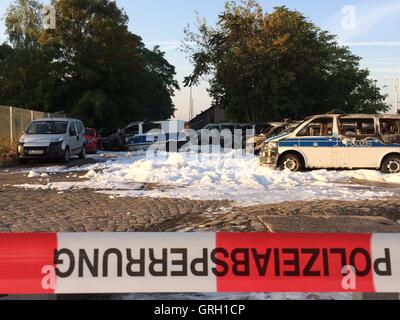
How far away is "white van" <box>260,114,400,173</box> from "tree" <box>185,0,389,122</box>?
2034 centimetres

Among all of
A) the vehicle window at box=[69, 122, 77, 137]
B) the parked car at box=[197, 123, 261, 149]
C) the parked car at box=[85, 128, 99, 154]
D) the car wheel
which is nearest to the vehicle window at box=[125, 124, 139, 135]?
the parked car at box=[85, 128, 99, 154]

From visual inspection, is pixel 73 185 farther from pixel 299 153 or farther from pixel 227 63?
pixel 227 63

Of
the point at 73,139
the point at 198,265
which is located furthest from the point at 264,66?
the point at 198,265

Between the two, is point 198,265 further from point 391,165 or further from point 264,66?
point 264,66

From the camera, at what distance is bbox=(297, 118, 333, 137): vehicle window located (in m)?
14.9

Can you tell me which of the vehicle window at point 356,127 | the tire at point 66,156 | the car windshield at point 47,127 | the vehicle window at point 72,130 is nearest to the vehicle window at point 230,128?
the vehicle window at point 72,130

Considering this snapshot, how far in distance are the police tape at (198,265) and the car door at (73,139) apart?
1727 cm

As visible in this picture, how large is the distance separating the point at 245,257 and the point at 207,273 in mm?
256

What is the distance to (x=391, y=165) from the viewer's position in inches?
579

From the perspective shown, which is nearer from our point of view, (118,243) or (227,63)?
(118,243)

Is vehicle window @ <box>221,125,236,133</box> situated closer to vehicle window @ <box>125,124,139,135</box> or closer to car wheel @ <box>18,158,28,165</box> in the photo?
vehicle window @ <box>125,124,139,135</box>

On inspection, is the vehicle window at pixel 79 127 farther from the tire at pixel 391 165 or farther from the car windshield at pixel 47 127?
the tire at pixel 391 165

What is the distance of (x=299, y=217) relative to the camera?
799cm
